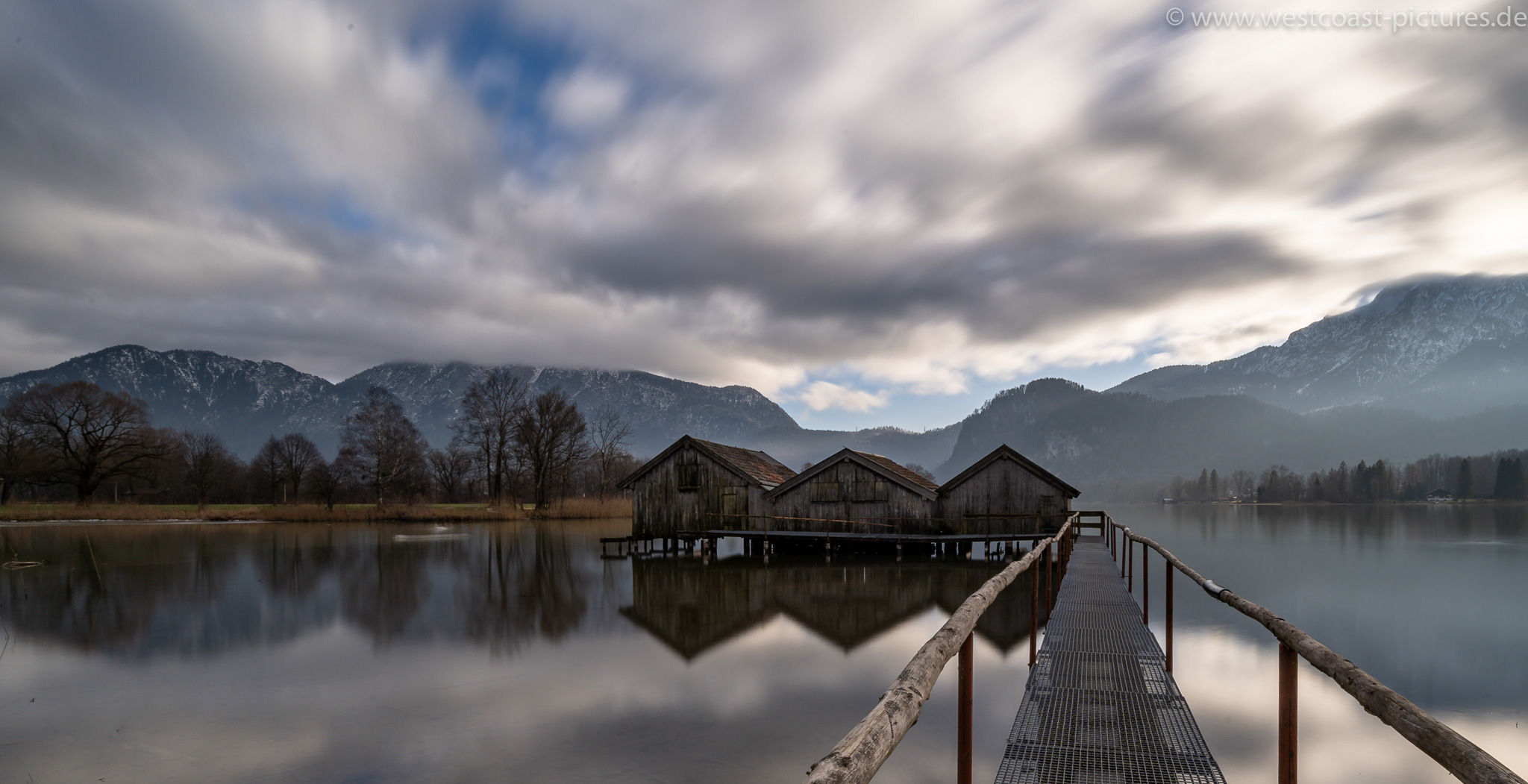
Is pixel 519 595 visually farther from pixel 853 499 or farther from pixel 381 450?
pixel 381 450

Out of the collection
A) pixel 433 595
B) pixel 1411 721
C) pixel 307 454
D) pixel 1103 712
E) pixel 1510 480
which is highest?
pixel 1411 721

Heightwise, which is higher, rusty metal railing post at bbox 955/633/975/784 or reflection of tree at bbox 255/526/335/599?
rusty metal railing post at bbox 955/633/975/784

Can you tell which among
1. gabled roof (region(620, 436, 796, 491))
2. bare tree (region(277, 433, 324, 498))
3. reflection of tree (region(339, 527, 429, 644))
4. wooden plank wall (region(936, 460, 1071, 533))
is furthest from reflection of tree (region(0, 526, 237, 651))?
bare tree (region(277, 433, 324, 498))

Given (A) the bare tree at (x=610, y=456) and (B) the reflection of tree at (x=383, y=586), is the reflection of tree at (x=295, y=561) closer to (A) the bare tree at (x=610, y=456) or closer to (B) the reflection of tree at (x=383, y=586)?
(B) the reflection of tree at (x=383, y=586)

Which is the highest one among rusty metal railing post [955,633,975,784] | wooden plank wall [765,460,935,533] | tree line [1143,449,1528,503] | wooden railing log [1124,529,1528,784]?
wooden railing log [1124,529,1528,784]

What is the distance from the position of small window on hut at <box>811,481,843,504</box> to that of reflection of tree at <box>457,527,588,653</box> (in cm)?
1184

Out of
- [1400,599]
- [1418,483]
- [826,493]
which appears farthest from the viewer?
[1418,483]

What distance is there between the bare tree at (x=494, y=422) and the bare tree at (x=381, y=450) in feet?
17.1

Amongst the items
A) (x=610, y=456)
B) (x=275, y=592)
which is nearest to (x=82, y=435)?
(x=610, y=456)

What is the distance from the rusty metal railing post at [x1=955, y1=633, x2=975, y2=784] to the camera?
4.94 metres

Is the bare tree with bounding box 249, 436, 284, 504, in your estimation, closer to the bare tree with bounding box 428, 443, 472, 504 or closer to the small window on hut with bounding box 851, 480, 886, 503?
the bare tree with bounding box 428, 443, 472, 504

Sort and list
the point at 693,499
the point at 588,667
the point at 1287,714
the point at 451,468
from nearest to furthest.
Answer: the point at 1287,714 → the point at 588,667 → the point at 693,499 → the point at 451,468

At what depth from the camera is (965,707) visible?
16.9 feet

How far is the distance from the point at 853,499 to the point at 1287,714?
103 ft
